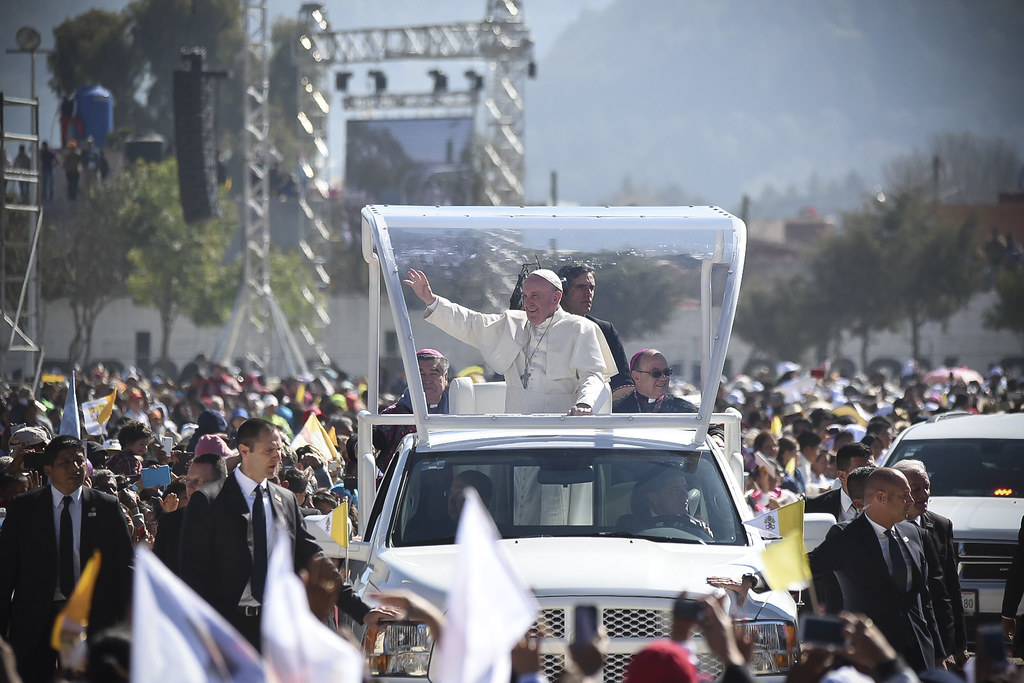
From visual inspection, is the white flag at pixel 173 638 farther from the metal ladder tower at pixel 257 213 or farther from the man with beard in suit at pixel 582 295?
the metal ladder tower at pixel 257 213

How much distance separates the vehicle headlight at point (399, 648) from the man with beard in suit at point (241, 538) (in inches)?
5.2

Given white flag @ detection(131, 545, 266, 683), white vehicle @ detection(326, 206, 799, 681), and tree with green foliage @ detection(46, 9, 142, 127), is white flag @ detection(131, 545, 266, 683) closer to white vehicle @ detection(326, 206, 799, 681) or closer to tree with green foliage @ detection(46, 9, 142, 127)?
white vehicle @ detection(326, 206, 799, 681)

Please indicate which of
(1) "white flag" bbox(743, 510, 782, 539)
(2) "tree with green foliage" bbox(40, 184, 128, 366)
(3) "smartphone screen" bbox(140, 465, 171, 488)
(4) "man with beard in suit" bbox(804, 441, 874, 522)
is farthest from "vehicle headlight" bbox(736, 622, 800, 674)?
(2) "tree with green foliage" bbox(40, 184, 128, 366)

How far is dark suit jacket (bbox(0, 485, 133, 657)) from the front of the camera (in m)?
7.28

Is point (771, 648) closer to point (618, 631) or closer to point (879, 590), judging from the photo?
point (879, 590)

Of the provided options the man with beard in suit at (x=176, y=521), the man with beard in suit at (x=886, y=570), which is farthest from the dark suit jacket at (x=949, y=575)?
the man with beard in suit at (x=176, y=521)

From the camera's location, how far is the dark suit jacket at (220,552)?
21.7 ft

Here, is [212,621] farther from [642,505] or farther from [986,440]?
[986,440]

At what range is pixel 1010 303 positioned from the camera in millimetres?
58500

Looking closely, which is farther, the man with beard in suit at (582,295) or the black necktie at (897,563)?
the man with beard in suit at (582,295)

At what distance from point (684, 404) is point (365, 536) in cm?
219

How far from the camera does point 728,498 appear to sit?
775 centimetres

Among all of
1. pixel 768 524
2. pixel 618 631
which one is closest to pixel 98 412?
pixel 768 524

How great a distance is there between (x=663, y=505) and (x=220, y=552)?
2.29 meters
